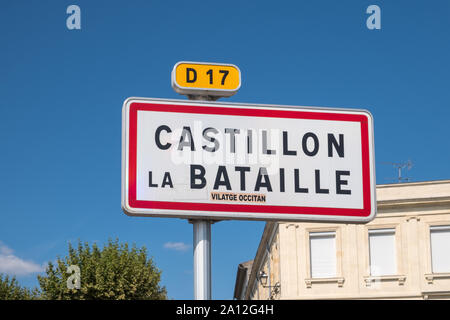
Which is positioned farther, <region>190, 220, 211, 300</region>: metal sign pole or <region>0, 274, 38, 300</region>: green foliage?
<region>0, 274, 38, 300</region>: green foliage

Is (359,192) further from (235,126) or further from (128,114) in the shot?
(128,114)

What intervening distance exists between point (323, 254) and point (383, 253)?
3.62 meters

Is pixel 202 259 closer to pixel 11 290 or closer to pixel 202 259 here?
pixel 202 259

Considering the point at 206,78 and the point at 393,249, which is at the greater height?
the point at 393,249

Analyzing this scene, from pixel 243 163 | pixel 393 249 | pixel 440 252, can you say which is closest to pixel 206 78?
pixel 243 163

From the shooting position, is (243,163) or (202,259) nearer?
(202,259)

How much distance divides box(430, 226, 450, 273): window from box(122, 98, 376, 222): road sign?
147ft

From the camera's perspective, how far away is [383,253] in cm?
4747

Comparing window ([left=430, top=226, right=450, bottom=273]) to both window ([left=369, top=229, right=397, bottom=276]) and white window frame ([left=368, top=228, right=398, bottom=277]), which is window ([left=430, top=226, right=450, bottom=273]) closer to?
white window frame ([left=368, top=228, right=398, bottom=277])

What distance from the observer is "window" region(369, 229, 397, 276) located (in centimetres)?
4725

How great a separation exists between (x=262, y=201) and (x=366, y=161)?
2.08 ft

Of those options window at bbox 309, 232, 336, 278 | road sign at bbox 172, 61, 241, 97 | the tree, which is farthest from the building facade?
road sign at bbox 172, 61, 241, 97

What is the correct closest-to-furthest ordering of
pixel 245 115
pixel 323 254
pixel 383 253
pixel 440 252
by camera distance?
pixel 245 115 < pixel 440 252 < pixel 383 253 < pixel 323 254

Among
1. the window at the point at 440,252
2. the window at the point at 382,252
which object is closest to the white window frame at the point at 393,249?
the window at the point at 382,252
